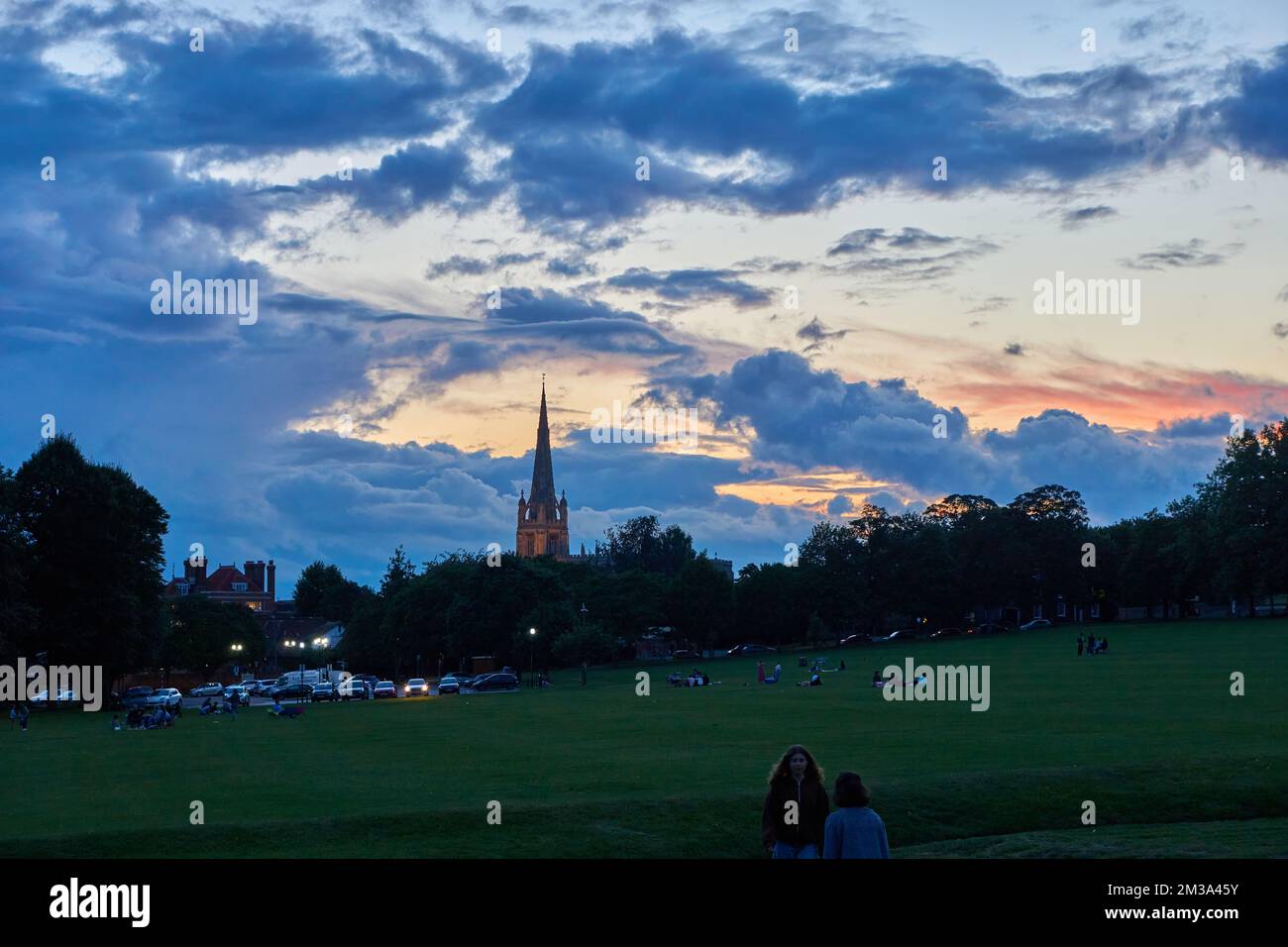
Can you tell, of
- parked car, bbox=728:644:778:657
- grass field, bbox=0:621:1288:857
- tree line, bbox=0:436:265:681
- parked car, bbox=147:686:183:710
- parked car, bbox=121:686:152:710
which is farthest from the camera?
parked car, bbox=728:644:778:657

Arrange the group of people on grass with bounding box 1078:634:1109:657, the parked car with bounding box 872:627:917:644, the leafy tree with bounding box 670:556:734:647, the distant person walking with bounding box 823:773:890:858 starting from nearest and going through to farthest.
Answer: the distant person walking with bounding box 823:773:890:858, the group of people on grass with bounding box 1078:634:1109:657, the parked car with bounding box 872:627:917:644, the leafy tree with bounding box 670:556:734:647

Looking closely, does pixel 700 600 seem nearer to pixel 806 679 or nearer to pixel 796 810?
pixel 806 679

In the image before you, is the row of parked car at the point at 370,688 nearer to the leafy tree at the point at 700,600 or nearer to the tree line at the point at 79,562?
the tree line at the point at 79,562

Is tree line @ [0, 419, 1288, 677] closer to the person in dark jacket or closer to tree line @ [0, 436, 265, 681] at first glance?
tree line @ [0, 436, 265, 681]

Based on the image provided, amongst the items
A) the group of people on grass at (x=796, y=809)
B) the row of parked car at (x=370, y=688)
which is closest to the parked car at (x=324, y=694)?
the row of parked car at (x=370, y=688)

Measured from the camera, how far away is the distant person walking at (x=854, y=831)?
1420 centimetres

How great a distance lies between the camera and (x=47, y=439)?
92000 millimetres

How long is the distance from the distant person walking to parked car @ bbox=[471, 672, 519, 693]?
97.1m

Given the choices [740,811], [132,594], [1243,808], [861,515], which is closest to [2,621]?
[132,594]

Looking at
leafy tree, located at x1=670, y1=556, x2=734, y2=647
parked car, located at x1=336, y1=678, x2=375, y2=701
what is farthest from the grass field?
leafy tree, located at x1=670, y1=556, x2=734, y2=647

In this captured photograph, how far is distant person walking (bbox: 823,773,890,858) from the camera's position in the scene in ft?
46.6

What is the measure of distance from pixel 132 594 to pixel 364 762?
54361mm

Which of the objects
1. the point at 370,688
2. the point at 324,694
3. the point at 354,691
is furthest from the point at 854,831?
the point at 354,691
